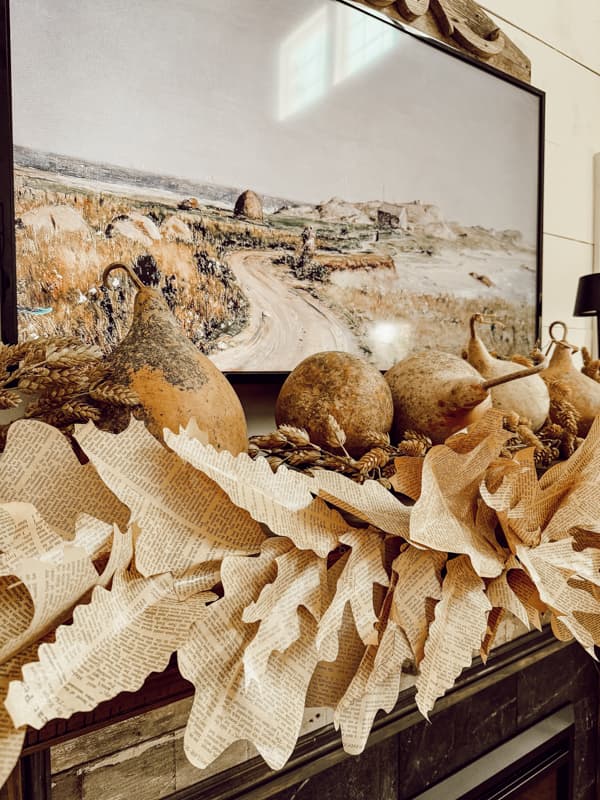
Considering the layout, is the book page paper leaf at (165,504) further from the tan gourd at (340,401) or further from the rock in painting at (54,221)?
the rock in painting at (54,221)

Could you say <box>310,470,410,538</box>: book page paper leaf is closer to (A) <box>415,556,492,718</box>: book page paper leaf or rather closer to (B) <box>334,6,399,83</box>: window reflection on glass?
(A) <box>415,556,492,718</box>: book page paper leaf

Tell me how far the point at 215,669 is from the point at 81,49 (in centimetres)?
68

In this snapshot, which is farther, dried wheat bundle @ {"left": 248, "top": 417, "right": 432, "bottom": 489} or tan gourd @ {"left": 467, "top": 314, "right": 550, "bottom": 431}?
tan gourd @ {"left": 467, "top": 314, "right": 550, "bottom": 431}

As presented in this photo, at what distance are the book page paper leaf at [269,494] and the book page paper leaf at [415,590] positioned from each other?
2.2 inches

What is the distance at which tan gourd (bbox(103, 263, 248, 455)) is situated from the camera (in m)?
0.48

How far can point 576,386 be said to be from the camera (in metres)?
0.85

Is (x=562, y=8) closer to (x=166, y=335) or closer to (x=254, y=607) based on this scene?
(x=166, y=335)

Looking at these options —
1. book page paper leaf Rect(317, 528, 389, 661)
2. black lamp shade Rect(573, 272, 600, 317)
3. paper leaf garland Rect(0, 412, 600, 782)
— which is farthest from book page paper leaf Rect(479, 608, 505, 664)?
black lamp shade Rect(573, 272, 600, 317)

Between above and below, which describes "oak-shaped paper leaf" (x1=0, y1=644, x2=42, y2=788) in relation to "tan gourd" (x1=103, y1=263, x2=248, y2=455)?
below

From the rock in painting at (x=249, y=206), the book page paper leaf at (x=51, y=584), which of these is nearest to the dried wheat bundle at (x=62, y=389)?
the book page paper leaf at (x=51, y=584)

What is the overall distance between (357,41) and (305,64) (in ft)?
0.42

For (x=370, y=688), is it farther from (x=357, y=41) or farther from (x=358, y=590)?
(x=357, y=41)

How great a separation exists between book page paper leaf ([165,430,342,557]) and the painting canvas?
13.6 inches

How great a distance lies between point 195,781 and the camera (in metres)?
0.59
